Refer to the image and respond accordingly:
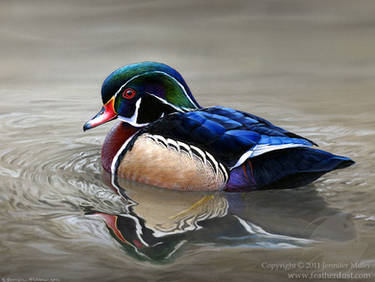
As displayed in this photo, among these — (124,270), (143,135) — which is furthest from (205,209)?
(124,270)

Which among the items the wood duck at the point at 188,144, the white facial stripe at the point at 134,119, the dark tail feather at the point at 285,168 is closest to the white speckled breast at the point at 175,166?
the wood duck at the point at 188,144

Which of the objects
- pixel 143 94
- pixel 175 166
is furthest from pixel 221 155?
pixel 143 94

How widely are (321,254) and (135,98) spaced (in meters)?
1.81

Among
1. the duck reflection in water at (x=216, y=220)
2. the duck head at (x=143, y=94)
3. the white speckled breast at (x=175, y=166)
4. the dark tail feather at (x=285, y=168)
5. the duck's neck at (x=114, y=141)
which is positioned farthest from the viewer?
the duck's neck at (x=114, y=141)

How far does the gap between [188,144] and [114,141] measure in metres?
0.65

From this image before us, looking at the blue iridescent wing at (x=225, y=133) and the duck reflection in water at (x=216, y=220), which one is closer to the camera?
the duck reflection in water at (x=216, y=220)

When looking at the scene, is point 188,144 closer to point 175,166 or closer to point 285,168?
point 175,166

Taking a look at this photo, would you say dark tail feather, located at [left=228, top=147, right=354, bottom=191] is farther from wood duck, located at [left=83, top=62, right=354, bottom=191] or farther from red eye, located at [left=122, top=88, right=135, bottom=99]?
red eye, located at [left=122, top=88, right=135, bottom=99]

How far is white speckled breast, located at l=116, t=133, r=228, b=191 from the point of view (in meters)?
3.87

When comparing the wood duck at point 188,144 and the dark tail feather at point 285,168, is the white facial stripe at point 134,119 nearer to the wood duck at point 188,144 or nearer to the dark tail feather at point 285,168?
the wood duck at point 188,144

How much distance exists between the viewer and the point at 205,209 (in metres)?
3.72

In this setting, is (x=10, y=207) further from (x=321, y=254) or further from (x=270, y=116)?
(x=270, y=116)

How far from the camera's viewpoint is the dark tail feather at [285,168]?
366 centimetres

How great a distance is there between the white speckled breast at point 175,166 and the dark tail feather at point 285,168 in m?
0.13
